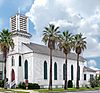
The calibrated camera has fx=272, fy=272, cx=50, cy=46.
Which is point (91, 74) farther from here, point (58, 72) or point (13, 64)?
point (13, 64)

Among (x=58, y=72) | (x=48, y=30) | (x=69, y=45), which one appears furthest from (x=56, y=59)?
(x=48, y=30)

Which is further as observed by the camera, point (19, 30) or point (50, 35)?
point (19, 30)

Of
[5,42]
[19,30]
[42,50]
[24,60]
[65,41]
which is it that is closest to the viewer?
[5,42]

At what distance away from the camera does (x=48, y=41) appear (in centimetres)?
5862

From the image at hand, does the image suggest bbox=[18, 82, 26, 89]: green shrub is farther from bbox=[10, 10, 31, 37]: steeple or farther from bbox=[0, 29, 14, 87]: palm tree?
bbox=[10, 10, 31, 37]: steeple

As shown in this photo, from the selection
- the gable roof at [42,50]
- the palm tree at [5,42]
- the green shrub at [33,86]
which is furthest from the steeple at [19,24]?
the green shrub at [33,86]

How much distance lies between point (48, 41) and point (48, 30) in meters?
2.37

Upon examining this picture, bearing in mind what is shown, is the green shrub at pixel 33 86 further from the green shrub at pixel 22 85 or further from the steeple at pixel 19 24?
the steeple at pixel 19 24

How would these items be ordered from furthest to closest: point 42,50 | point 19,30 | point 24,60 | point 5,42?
point 42,50 < point 19,30 < point 24,60 < point 5,42

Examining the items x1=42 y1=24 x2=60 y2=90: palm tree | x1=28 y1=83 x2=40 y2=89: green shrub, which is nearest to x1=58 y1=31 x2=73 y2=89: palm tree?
x1=42 y1=24 x2=60 y2=90: palm tree

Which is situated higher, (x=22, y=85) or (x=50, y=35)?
(x=50, y=35)

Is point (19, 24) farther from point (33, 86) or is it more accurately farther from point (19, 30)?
point (33, 86)

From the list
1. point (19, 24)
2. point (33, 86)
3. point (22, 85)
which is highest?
point (19, 24)

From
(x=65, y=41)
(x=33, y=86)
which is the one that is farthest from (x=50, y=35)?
(x=33, y=86)
